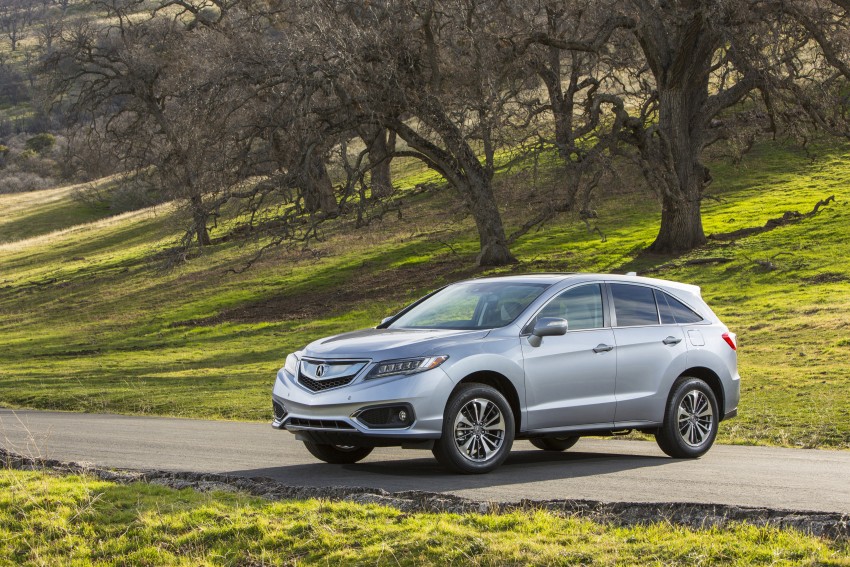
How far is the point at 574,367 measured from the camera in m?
10.1

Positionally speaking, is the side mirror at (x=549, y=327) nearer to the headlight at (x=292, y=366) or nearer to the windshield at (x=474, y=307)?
the windshield at (x=474, y=307)

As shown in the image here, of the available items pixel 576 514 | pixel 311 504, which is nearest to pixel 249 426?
pixel 311 504

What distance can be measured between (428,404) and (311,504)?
5.09 ft

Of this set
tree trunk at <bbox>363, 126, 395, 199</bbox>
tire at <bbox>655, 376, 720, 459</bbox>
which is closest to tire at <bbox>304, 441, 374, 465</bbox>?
tire at <bbox>655, 376, 720, 459</bbox>

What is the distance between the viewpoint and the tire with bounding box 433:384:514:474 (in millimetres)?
9250

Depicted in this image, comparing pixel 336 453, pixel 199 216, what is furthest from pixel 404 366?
pixel 199 216

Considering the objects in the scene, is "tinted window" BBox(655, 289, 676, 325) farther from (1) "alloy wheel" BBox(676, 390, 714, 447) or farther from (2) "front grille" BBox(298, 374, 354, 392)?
(2) "front grille" BBox(298, 374, 354, 392)

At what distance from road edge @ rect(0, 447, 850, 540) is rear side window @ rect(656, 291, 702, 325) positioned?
12.6 feet

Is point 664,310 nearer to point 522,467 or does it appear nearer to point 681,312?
point 681,312

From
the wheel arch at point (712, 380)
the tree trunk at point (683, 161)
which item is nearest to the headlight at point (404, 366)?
the wheel arch at point (712, 380)

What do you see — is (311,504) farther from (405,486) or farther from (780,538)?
(780,538)

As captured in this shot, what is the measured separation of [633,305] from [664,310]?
45cm

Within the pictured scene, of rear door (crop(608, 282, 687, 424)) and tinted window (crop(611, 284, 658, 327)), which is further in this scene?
tinted window (crop(611, 284, 658, 327))

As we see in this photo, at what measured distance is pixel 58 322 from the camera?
40.6 meters
